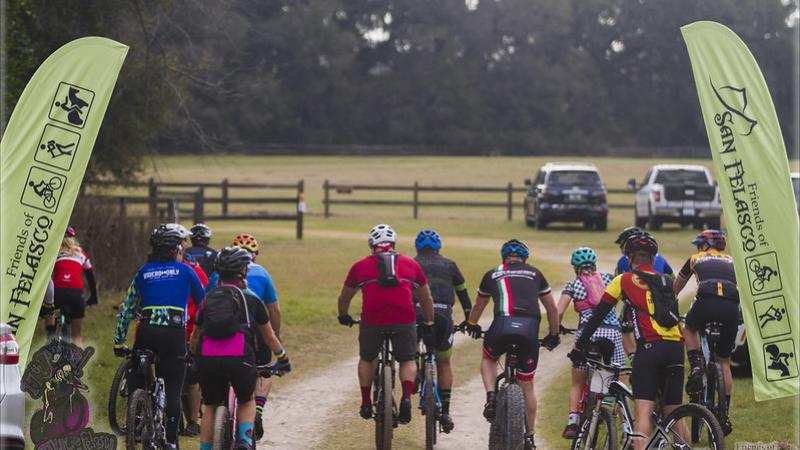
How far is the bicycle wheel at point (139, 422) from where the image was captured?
28.6ft

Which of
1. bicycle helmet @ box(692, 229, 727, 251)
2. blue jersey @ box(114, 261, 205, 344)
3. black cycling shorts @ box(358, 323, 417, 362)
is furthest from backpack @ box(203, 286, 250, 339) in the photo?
bicycle helmet @ box(692, 229, 727, 251)

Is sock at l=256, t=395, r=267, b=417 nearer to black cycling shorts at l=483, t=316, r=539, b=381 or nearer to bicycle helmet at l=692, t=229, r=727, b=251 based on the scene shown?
black cycling shorts at l=483, t=316, r=539, b=381

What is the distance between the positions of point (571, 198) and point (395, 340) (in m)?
25.9

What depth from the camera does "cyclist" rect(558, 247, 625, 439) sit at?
33.7ft

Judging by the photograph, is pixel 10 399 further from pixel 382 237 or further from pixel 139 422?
pixel 382 237

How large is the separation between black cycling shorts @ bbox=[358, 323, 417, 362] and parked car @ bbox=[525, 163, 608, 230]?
84.0ft

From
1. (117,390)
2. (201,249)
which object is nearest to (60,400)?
(117,390)

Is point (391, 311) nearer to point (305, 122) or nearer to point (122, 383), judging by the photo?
point (122, 383)

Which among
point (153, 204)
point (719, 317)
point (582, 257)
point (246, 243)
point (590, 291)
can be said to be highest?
point (153, 204)

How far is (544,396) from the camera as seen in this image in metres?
13.8

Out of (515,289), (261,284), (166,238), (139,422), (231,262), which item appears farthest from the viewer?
(515,289)

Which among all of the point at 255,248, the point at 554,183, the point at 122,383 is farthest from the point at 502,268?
the point at 554,183

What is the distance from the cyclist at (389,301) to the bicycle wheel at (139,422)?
1.86m

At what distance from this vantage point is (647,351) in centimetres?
839
